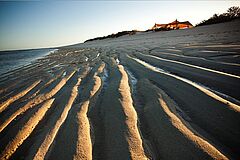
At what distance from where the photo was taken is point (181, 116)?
1.44 metres

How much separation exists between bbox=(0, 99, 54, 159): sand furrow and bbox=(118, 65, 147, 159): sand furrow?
0.89m

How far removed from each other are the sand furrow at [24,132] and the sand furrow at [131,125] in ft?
2.90

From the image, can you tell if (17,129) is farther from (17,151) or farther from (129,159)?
(129,159)

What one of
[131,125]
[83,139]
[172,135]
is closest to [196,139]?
[172,135]

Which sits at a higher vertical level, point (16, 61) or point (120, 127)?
point (120, 127)

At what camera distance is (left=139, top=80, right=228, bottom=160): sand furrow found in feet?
3.36

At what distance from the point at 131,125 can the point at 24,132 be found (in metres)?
0.97

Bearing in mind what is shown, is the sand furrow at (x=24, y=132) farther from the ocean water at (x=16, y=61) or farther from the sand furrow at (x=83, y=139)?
the ocean water at (x=16, y=61)

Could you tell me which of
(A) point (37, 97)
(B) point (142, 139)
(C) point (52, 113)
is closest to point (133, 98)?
(B) point (142, 139)

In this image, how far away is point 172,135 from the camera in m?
1.20

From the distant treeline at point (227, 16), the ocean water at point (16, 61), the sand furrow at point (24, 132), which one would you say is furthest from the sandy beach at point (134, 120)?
the distant treeline at point (227, 16)

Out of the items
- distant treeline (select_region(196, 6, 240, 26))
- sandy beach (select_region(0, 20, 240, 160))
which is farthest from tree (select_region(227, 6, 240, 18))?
sandy beach (select_region(0, 20, 240, 160))

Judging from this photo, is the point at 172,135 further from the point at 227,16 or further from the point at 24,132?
the point at 227,16

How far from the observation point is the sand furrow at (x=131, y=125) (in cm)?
108
